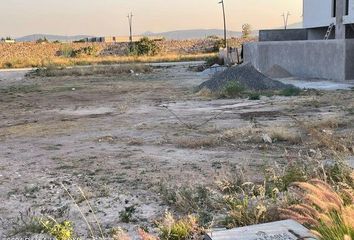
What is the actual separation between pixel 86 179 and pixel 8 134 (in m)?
6.07

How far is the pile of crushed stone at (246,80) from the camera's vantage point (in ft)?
71.2

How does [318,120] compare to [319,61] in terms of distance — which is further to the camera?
[319,61]

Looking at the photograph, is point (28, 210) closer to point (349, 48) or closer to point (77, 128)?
point (77, 128)

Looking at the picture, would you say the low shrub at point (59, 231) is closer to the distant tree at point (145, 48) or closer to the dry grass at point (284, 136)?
the dry grass at point (284, 136)

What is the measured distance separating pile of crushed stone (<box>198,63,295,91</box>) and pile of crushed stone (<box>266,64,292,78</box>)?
22.2 ft

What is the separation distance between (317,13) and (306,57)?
9876mm

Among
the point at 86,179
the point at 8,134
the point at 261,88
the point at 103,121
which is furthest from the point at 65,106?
the point at 86,179

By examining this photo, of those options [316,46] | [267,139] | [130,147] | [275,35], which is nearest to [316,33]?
[275,35]

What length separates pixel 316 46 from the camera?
26.9 m

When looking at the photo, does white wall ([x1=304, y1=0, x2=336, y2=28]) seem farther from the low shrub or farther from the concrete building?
the low shrub

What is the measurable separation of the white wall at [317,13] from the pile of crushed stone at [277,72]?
683cm

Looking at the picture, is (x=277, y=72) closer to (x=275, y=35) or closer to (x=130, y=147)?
(x=275, y=35)

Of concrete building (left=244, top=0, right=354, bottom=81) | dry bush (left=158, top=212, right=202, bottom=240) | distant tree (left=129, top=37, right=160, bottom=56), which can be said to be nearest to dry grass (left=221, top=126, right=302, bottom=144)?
dry bush (left=158, top=212, right=202, bottom=240)

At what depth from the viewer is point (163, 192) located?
692 cm
